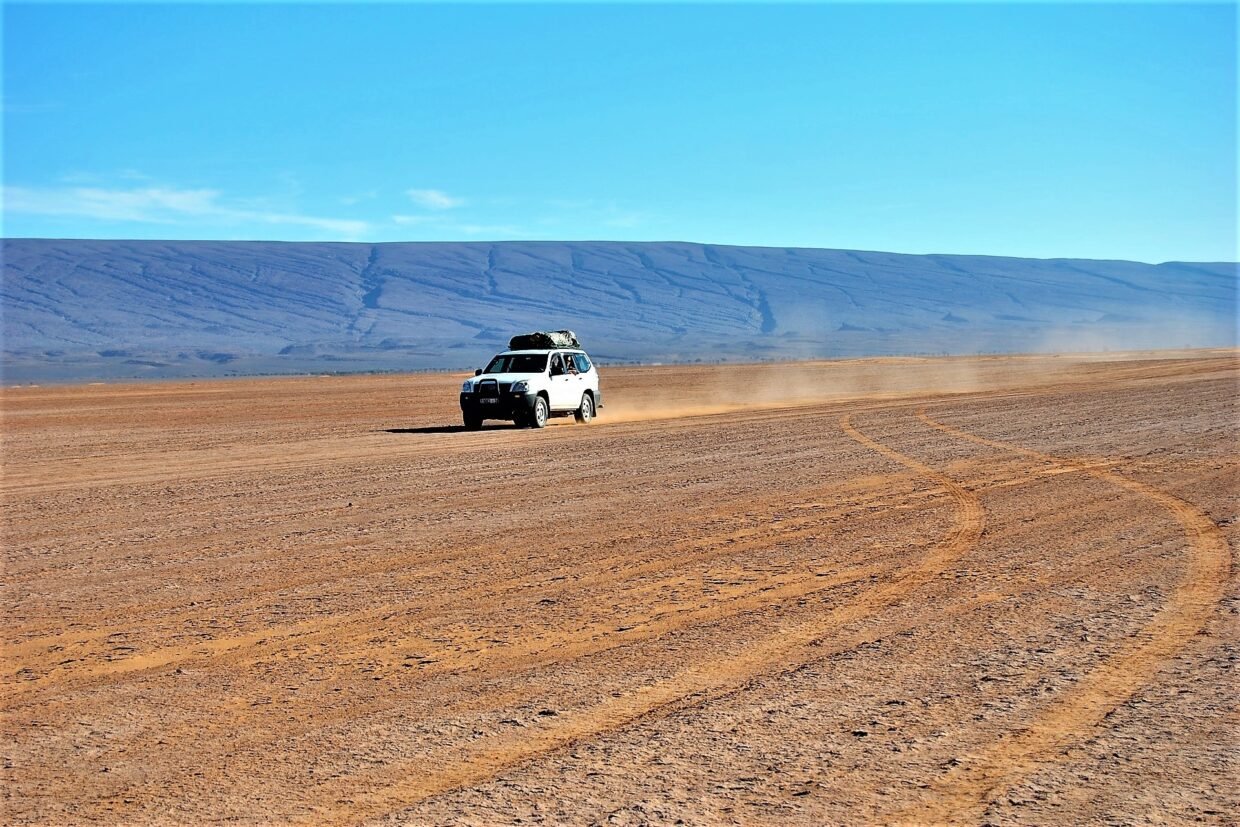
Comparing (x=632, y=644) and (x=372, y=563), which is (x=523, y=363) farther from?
(x=632, y=644)

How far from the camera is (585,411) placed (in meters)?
29.6

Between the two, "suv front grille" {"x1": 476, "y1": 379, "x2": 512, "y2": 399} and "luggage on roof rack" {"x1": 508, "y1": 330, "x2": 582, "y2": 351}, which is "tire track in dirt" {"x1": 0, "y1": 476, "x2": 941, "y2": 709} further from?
"luggage on roof rack" {"x1": 508, "y1": 330, "x2": 582, "y2": 351}

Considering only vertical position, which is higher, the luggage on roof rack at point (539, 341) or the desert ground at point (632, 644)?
the luggage on roof rack at point (539, 341)

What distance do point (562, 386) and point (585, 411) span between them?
59.9 inches

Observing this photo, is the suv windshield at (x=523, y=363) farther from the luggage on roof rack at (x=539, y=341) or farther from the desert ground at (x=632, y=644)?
the desert ground at (x=632, y=644)

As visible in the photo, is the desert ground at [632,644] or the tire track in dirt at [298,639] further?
the tire track in dirt at [298,639]

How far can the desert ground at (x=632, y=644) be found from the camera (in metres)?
5.46

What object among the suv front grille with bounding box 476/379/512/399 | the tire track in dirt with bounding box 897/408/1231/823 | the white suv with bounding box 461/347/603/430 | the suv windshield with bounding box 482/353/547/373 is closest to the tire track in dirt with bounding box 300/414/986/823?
the tire track in dirt with bounding box 897/408/1231/823

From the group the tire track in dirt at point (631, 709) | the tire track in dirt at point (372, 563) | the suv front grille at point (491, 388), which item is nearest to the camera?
the tire track in dirt at point (631, 709)

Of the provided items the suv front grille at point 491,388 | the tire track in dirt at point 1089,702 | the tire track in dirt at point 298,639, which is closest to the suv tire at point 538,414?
the suv front grille at point 491,388

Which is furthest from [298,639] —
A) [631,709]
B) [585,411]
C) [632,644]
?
[585,411]

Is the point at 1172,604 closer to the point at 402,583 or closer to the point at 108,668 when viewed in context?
the point at 402,583

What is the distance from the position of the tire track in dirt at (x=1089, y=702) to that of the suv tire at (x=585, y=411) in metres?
19.2

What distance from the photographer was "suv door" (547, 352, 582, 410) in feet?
91.6
